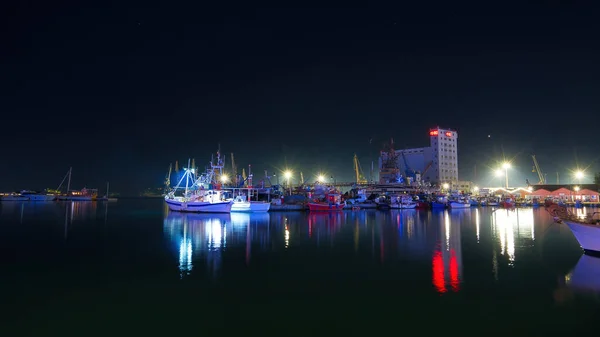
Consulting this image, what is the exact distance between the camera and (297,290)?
12172 mm

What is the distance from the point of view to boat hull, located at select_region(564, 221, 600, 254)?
17.3 meters

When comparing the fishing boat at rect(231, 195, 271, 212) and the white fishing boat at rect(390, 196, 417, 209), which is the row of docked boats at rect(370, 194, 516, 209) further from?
the fishing boat at rect(231, 195, 271, 212)

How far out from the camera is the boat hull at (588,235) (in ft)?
56.7

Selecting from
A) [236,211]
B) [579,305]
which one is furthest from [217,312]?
[236,211]

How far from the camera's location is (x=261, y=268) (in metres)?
15.7

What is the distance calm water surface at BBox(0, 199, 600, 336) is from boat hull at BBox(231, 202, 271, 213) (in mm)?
39596

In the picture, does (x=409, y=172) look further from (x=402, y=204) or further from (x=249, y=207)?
(x=249, y=207)

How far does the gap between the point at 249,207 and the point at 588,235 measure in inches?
1992

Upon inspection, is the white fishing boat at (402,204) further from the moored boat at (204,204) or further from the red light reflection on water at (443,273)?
the red light reflection on water at (443,273)

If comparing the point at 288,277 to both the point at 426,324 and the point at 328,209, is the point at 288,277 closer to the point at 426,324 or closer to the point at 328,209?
the point at 426,324

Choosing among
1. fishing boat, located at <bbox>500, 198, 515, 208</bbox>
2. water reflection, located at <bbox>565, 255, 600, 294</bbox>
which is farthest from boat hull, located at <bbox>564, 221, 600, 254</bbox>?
fishing boat, located at <bbox>500, 198, 515, 208</bbox>

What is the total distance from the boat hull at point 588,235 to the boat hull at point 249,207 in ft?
162

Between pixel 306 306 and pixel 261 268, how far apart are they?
222 inches

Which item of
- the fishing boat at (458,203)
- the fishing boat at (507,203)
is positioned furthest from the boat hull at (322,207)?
the fishing boat at (507,203)
